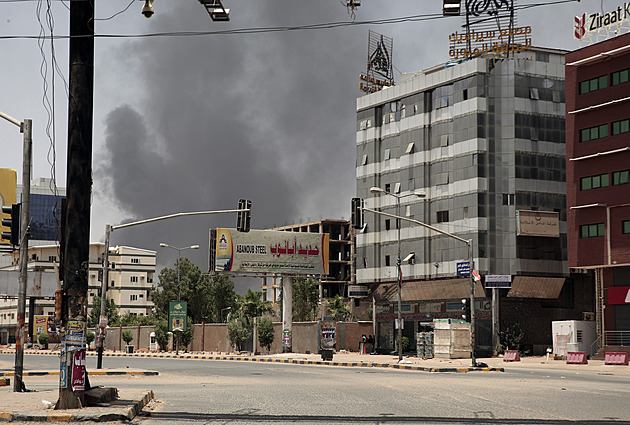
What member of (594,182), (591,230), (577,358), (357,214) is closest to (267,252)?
(591,230)

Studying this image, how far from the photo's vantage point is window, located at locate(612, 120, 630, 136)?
53.8 meters

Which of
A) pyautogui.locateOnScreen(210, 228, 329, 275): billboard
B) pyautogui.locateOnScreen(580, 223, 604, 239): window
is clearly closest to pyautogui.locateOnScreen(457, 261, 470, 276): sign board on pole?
pyautogui.locateOnScreen(580, 223, 604, 239): window

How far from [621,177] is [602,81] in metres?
7.07

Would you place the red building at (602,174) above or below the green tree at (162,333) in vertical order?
above

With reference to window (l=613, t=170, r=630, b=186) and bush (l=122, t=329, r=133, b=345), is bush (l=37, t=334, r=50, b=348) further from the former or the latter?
window (l=613, t=170, r=630, b=186)

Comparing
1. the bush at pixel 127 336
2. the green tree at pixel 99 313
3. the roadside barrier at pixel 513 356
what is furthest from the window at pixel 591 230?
the green tree at pixel 99 313

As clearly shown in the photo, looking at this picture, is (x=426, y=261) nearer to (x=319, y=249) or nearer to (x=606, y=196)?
(x=319, y=249)

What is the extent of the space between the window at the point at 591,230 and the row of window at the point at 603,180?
2743 mm

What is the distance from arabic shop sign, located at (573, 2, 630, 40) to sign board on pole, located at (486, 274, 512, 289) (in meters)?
18.6

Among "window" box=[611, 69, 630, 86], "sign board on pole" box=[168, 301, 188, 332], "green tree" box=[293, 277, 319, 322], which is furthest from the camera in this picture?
"green tree" box=[293, 277, 319, 322]

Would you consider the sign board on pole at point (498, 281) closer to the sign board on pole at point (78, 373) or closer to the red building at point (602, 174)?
the red building at point (602, 174)

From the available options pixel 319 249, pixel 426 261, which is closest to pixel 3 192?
pixel 319 249

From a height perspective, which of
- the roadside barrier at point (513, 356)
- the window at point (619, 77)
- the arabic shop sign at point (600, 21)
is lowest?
the roadside barrier at point (513, 356)

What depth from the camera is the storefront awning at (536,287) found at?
205ft
